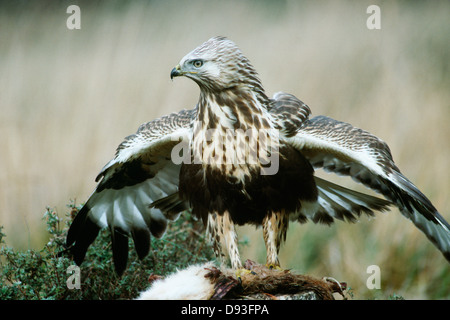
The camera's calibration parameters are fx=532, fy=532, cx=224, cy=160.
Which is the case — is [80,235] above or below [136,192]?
below

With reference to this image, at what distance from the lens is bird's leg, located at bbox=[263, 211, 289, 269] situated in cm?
273

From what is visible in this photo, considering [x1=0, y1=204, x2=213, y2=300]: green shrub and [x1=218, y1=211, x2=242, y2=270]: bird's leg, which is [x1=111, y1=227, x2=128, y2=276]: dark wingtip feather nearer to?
[x1=0, y1=204, x2=213, y2=300]: green shrub

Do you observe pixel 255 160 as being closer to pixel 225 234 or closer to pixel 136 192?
pixel 225 234

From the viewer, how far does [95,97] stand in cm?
401

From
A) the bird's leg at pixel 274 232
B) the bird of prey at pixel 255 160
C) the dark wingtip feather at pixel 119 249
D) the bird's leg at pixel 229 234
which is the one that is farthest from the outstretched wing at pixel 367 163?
the dark wingtip feather at pixel 119 249

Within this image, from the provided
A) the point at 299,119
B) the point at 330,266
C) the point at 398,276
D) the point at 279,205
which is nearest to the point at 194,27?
the point at 299,119

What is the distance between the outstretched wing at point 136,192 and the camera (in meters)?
2.92

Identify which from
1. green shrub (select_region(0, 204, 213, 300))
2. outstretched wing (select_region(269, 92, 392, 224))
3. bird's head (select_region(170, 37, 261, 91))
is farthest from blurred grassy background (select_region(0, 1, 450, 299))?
bird's head (select_region(170, 37, 261, 91))

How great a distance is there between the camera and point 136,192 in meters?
3.28

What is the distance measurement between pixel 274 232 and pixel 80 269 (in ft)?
3.76

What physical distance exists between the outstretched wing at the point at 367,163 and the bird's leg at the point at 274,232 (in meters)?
0.36

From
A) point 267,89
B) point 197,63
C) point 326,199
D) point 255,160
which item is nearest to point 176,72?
point 197,63
